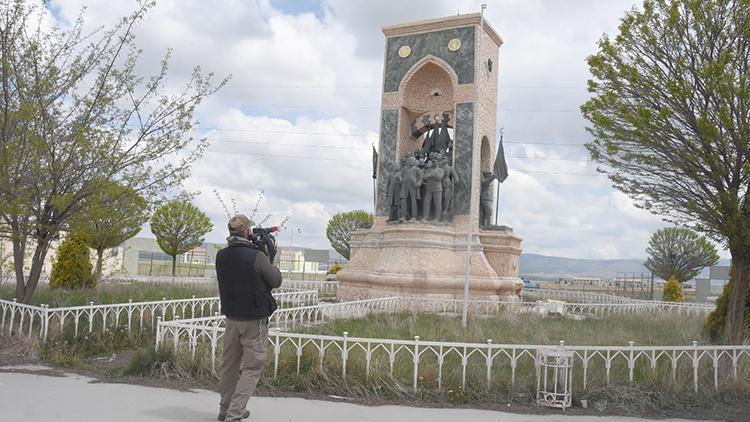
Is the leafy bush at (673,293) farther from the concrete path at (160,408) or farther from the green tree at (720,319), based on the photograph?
the concrete path at (160,408)

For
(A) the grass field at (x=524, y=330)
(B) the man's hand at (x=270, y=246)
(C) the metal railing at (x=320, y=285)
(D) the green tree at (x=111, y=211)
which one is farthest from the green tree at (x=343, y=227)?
(B) the man's hand at (x=270, y=246)

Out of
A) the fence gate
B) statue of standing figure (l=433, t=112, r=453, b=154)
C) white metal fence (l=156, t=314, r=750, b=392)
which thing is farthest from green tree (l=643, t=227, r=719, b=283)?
the fence gate

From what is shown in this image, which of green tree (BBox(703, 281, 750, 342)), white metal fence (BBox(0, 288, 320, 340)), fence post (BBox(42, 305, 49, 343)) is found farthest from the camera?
green tree (BBox(703, 281, 750, 342))

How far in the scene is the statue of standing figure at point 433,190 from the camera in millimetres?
17312

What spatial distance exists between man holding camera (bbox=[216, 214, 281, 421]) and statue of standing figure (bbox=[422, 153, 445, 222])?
40.7ft

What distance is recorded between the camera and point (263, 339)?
5.16m

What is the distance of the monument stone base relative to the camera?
1605 cm

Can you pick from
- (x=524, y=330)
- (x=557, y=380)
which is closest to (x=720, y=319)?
(x=524, y=330)

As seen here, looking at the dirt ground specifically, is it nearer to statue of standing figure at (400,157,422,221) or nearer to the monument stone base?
the monument stone base

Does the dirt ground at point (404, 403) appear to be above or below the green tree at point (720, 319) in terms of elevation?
below

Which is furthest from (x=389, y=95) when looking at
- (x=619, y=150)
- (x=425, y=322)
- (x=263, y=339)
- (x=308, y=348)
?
(x=263, y=339)

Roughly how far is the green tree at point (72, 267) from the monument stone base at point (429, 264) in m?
7.23

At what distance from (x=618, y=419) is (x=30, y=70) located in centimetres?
930

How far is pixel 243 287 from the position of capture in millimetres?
5051
